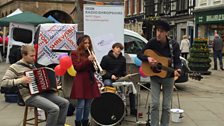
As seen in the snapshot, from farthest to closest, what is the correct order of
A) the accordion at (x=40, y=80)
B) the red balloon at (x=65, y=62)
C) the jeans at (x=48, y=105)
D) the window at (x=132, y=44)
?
the window at (x=132, y=44) < the red balloon at (x=65, y=62) < the jeans at (x=48, y=105) < the accordion at (x=40, y=80)

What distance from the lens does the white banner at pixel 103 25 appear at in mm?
9117

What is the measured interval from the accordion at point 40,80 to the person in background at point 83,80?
73cm

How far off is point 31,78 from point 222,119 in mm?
4346

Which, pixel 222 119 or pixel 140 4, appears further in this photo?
pixel 140 4

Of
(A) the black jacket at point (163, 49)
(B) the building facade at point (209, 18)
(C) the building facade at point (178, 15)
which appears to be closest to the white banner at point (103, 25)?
(A) the black jacket at point (163, 49)

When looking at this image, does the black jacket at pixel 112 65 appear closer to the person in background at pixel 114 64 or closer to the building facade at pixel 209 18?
the person in background at pixel 114 64

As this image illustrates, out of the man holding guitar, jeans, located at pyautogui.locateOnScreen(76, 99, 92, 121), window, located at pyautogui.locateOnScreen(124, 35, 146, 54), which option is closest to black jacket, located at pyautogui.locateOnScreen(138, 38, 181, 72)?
the man holding guitar

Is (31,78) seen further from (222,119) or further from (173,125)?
(222,119)

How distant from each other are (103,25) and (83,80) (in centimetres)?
260

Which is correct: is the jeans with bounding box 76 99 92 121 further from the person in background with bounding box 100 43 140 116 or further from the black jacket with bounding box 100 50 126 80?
the black jacket with bounding box 100 50 126 80

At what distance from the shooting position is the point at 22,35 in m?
21.4

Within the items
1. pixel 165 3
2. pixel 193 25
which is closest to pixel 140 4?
pixel 165 3

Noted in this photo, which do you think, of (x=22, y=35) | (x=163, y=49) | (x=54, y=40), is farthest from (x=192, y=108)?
(x=22, y=35)

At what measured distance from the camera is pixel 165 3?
40.0 metres
